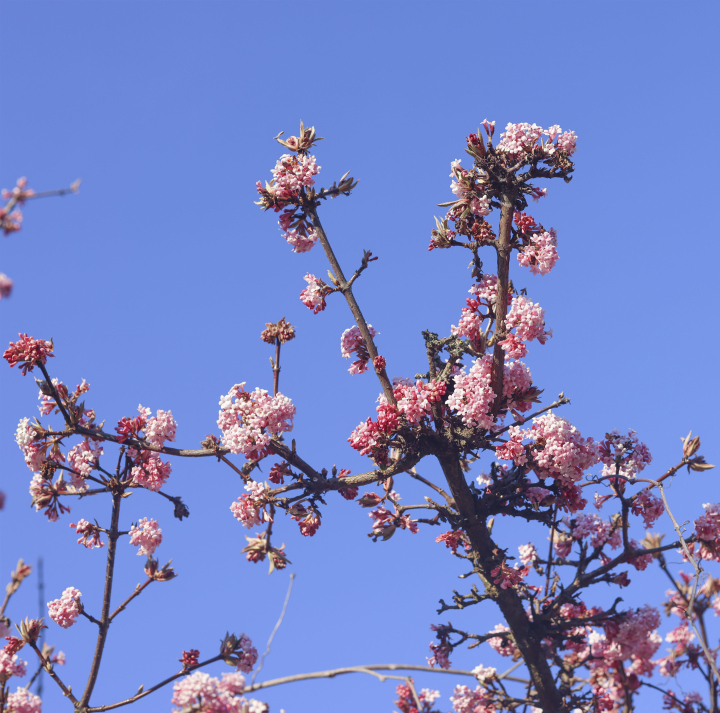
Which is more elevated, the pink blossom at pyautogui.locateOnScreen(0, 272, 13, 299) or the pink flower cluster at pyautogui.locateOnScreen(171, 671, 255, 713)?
the pink blossom at pyautogui.locateOnScreen(0, 272, 13, 299)

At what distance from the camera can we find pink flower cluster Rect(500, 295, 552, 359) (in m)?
6.37

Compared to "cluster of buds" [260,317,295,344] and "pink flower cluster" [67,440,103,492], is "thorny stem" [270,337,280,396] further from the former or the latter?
"pink flower cluster" [67,440,103,492]

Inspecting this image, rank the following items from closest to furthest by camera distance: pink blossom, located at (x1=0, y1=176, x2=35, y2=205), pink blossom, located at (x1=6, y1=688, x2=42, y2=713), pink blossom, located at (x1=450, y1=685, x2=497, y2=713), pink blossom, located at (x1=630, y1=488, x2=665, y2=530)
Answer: pink blossom, located at (x1=0, y1=176, x2=35, y2=205) < pink blossom, located at (x1=6, y1=688, x2=42, y2=713) < pink blossom, located at (x1=630, y1=488, x2=665, y2=530) < pink blossom, located at (x1=450, y1=685, x2=497, y2=713)

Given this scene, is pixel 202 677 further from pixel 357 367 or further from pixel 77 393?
pixel 357 367

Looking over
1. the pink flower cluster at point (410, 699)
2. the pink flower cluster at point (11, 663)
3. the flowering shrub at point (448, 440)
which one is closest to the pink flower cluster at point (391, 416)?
the flowering shrub at point (448, 440)

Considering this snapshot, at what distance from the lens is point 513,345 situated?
637cm

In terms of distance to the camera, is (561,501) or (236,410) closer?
(236,410)

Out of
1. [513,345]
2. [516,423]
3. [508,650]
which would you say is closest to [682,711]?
[508,650]

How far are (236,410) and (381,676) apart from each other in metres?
3.68

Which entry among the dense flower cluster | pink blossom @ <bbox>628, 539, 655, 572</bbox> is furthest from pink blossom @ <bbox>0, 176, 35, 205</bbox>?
pink blossom @ <bbox>628, 539, 655, 572</bbox>

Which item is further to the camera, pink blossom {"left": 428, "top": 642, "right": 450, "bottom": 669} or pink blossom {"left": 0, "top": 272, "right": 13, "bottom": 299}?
pink blossom {"left": 428, "top": 642, "right": 450, "bottom": 669}

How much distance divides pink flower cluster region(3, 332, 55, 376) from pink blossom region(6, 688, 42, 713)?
2.50 m

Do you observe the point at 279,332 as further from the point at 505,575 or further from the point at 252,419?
the point at 505,575

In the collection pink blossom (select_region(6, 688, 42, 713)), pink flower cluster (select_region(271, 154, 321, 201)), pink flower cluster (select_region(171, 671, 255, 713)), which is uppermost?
pink flower cluster (select_region(271, 154, 321, 201))
